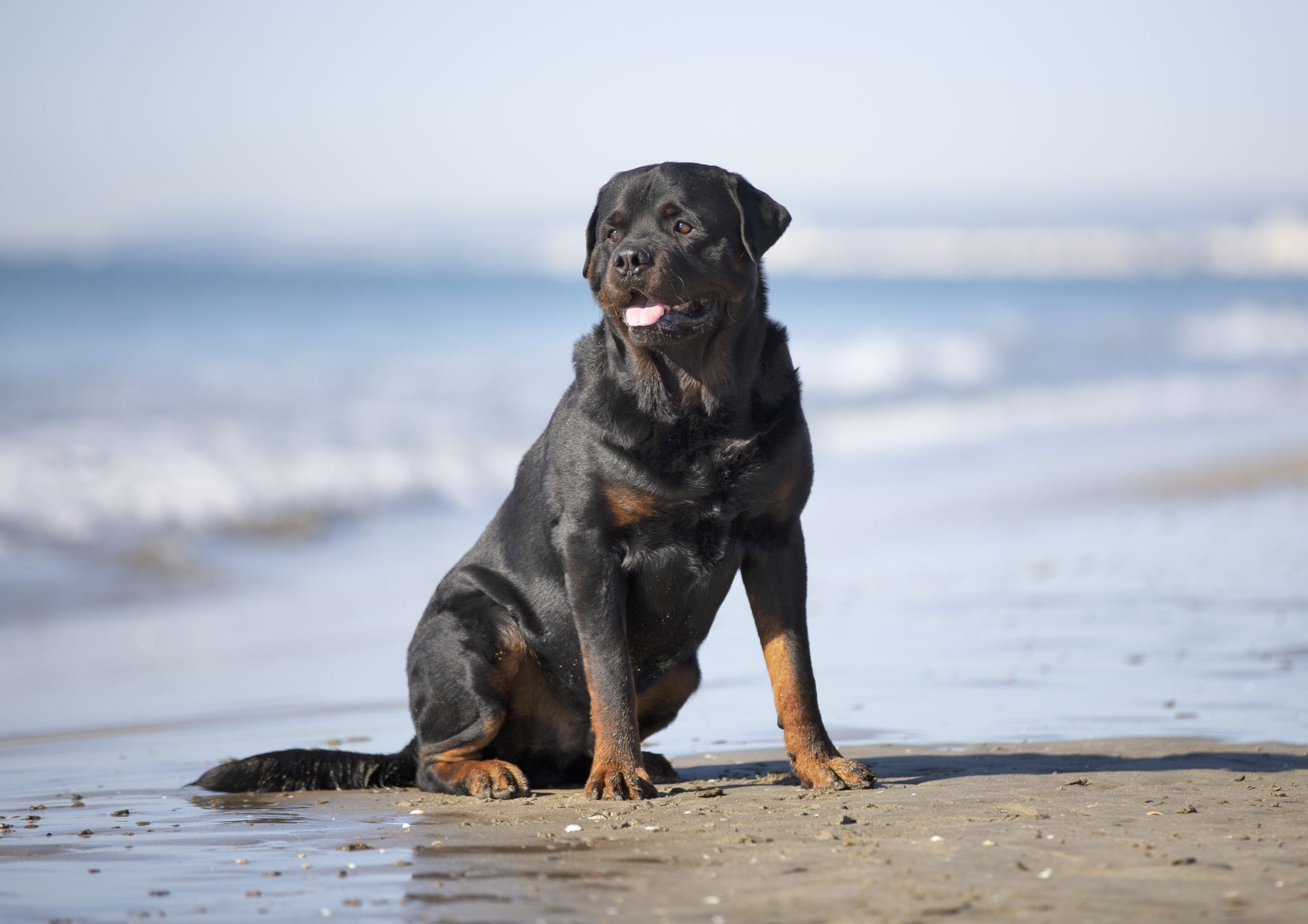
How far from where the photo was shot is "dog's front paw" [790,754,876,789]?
400 centimetres

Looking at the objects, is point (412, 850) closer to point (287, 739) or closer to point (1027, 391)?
point (287, 739)

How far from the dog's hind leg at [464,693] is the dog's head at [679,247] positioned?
3.36 ft

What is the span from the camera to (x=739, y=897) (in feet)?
9.19

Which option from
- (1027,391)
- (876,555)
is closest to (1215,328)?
(1027,391)

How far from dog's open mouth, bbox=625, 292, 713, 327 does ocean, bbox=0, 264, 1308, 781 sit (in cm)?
169

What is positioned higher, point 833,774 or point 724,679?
point 724,679

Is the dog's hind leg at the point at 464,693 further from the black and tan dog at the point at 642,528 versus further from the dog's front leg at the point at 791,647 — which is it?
the dog's front leg at the point at 791,647

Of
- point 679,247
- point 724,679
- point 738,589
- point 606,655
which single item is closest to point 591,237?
point 679,247

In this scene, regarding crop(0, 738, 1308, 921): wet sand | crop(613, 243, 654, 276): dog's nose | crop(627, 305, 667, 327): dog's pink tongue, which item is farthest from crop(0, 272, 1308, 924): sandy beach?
crop(613, 243, 654, 276): dog's nose

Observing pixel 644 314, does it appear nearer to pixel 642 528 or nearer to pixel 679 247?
pixel 679 247

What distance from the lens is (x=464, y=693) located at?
169 inches

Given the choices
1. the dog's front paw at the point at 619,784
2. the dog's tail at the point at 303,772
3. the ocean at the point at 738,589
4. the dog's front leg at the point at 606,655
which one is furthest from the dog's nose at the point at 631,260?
the ocean at the point at 738,589

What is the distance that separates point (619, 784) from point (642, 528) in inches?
27.8

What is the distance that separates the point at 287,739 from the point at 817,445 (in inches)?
415
